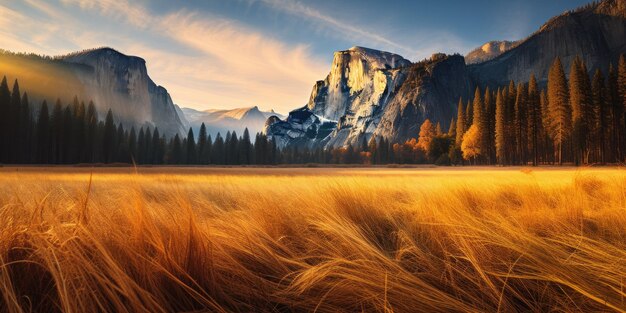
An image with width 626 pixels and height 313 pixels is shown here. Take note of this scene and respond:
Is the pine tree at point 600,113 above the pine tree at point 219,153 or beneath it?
above

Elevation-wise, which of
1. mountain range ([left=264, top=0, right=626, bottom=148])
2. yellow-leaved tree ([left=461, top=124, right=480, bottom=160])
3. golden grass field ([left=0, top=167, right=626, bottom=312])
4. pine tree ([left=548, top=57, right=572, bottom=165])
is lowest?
golden grass field ([left=0, top=167, right=626, bottom=312])

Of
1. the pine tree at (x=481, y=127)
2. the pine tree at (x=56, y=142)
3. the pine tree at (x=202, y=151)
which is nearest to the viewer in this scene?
the pine tree at (x=481, y=127)

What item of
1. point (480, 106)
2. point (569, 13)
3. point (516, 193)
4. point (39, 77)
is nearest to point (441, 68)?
point (569, 13)

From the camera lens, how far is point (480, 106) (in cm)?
5350

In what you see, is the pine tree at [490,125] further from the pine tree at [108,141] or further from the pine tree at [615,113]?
the pine tree at [108,141]

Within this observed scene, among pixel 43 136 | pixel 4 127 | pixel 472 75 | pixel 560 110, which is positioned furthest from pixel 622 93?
pixel 472 75

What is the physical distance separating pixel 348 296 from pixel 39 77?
267 meters

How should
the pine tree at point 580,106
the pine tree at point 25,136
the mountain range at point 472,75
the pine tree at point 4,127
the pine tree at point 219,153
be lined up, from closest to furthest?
the pine tree at point 580,106 < the pine tree at point 4,127 < the pine tree at point 25,136 < the pine tree at point 219,153 < the mountain range at point 472,75

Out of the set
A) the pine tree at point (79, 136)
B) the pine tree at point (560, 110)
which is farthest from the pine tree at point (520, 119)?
the pine tree at point (79, 136)

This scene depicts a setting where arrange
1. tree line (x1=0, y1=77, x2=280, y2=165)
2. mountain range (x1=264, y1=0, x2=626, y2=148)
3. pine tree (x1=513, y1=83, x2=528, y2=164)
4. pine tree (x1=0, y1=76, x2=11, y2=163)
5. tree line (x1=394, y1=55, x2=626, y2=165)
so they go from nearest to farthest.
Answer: tree line (x1=394, y1=55, x2=626, y2=165)
pine tree (x1=513, y1=83, x2=528, y2=164)
pine tree (x1=0, y1=76, x2=11, y2=163)
tree line (x1=0, y1=77, x2=280, y2=165)
mountain range (x1=264, y1=0, x2=626, y2=148)

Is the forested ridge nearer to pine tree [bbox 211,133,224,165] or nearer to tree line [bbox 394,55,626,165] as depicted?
tree line [bbox 394,55,626,165]

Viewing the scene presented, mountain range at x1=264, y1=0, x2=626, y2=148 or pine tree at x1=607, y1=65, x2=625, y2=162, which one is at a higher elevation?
mountain range at x1=264, y1=0, x2=626, y2=148

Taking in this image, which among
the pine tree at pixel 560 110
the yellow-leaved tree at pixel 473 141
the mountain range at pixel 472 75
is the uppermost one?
the mountain range at pixel 472 75

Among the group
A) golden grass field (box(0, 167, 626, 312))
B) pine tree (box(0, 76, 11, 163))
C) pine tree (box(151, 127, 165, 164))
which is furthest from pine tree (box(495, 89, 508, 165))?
pine tree (box(0, 76, 11, 163))
